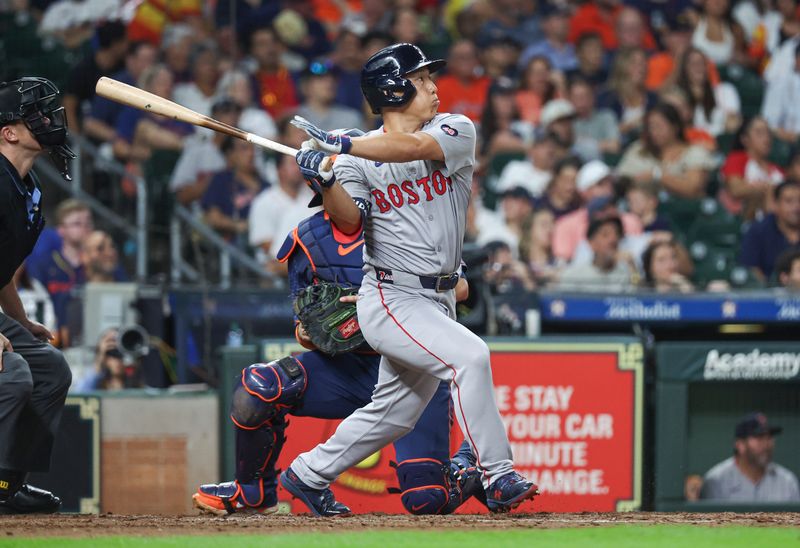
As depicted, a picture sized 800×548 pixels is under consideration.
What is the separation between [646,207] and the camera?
390 inches

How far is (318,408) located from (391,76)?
133 cm

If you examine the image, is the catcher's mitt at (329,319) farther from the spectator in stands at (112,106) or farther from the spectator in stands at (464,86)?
the spectator in stands at (464,86)

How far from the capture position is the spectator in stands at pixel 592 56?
11617mm

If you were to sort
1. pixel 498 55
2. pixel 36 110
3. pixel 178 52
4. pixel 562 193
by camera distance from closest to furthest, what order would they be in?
pixel 36 110 < pixel 562 193 < pixel 178 52 < pixel 498 55

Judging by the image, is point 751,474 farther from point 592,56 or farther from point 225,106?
point 592,56

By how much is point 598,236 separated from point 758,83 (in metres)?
3.32

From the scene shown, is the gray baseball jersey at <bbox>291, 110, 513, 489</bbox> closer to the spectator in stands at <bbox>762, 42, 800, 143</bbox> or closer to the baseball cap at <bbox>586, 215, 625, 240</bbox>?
the baseball cap at <bbox>586, 215, 625, 240</bbox>

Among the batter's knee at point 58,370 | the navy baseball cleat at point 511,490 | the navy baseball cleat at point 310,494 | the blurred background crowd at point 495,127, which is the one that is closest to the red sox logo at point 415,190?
the navy baseball cleat at point 511,490

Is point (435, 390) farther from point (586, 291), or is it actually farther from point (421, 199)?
point (586, 291)

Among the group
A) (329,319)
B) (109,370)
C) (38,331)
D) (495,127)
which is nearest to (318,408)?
(329,319)

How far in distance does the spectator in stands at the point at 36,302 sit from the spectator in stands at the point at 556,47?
5112 mm

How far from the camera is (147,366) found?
26.7ft

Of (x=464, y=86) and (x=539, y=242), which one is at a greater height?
(x=464, y=86)

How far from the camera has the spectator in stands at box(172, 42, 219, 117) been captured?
10594 mm
